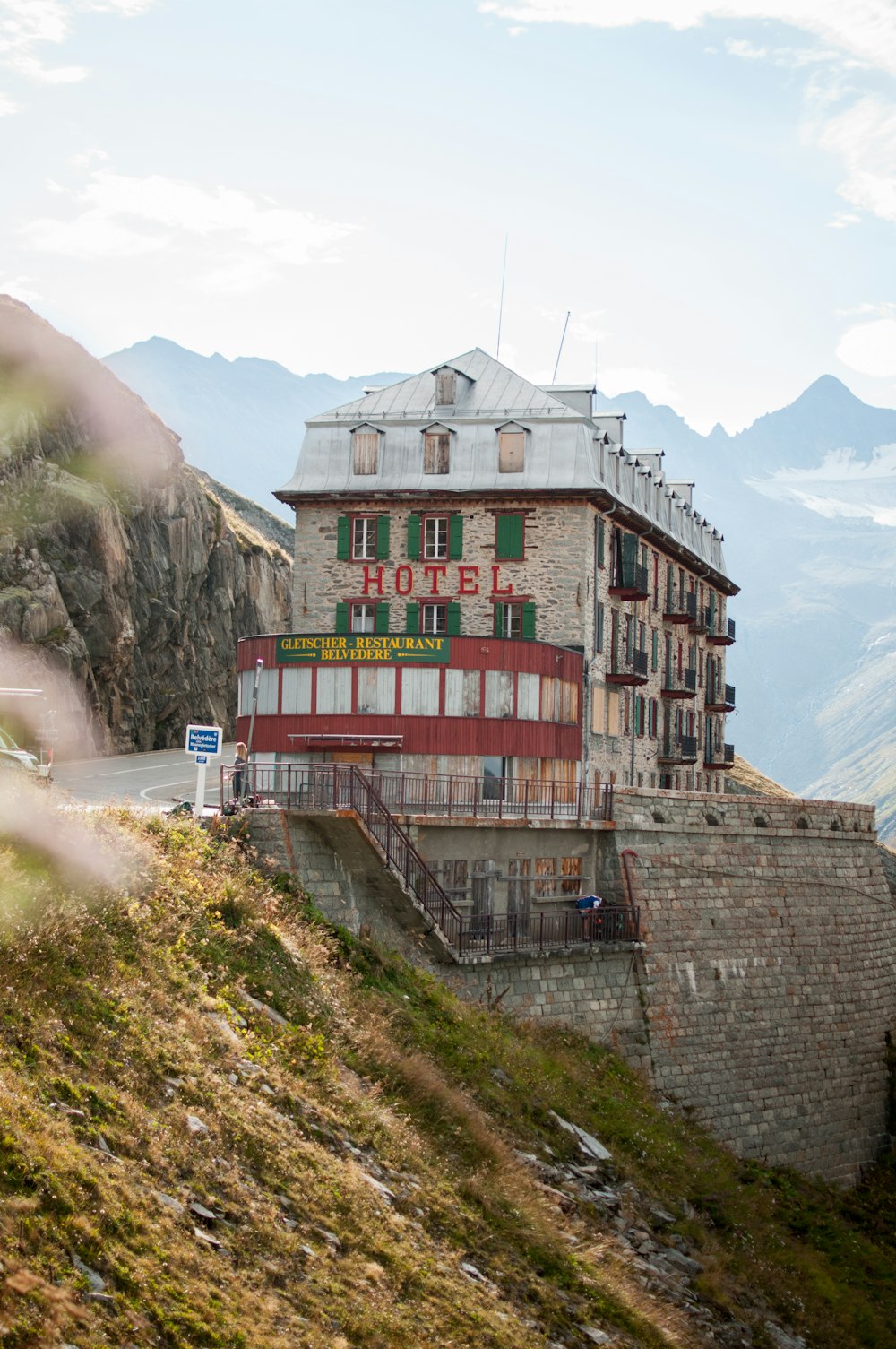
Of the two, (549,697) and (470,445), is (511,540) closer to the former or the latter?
(470,445)

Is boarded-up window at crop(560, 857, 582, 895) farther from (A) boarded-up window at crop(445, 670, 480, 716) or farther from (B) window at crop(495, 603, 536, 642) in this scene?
(B) window at crop(495, 603, 536, 642)

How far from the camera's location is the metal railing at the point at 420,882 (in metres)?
27.0

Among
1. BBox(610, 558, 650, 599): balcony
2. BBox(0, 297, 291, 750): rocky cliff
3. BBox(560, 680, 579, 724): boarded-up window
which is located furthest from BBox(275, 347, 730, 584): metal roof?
BBox(0, 297, 291, 750): rocky cliff

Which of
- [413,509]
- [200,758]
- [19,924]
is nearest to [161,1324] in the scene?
[19,924]

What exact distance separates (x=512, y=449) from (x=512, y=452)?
0.28ft

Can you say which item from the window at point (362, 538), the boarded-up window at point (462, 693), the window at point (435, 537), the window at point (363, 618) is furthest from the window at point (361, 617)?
the boarded-up window at point (462, 693)

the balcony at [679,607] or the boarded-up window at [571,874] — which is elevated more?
the balcony at [679,607]

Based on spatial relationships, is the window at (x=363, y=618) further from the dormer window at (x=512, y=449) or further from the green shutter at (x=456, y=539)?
the dormer window at (x=512, y=449)

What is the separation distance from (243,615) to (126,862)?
50.0 m

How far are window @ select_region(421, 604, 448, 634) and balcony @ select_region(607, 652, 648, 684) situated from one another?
509 centimetres

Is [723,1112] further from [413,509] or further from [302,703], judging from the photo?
[413,509]

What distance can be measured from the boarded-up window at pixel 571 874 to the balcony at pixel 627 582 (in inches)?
590

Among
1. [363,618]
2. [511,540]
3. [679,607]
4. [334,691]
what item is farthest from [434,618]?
[679,607]

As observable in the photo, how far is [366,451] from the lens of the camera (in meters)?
46.2
